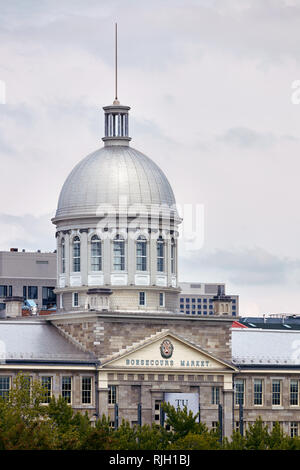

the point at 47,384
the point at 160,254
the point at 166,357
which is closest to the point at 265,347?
the point at 160,254

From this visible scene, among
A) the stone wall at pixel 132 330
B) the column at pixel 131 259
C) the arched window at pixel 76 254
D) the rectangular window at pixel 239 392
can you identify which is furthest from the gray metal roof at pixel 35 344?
the rectangular window at pixel 239 392

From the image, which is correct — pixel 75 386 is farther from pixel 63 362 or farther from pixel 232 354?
pixel 232 354

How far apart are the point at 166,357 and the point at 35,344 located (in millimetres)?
10934

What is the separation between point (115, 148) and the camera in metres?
157

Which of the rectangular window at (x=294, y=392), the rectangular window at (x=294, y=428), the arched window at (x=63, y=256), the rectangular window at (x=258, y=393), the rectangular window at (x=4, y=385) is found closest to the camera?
the rectangular window at (x=4, y=385)

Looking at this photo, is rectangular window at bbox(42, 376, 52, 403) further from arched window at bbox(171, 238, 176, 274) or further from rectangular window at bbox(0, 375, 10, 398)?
arched window at bbox(171, 238, 176, 274)

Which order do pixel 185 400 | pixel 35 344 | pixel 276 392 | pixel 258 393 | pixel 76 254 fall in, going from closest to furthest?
pixel 35 344 < pixel 185 400 < pixel 76 254 < pixel 258 393 < pixel 276 392

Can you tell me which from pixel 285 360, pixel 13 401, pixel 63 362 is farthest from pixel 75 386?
pixel 285 360

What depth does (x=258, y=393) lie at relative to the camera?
512 feet

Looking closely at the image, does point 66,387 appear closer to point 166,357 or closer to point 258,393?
point 166,357

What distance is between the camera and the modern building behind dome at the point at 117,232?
154 metres

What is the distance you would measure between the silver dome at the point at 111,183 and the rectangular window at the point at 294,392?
1913 cm

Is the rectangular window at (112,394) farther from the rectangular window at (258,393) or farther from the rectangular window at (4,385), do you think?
the rectangular window at (258,393)

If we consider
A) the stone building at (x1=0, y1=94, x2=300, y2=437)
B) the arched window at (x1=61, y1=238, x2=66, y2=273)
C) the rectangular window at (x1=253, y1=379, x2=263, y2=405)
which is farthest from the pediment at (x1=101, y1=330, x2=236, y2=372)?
the arched window at (x1=61, y1=238, x2=66, y2=273)
